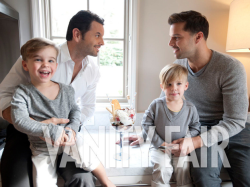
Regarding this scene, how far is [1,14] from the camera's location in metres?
1.38

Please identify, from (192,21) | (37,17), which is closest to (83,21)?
(37,17)

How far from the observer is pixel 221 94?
1.32m

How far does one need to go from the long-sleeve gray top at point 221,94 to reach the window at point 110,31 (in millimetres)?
587

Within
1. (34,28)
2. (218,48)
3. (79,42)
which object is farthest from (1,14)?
(218,48)

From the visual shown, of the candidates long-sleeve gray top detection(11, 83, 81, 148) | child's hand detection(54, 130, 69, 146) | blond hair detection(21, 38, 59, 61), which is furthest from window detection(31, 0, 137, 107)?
child's hand detection(54, 130, 69, 146)

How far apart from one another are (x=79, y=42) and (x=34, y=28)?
1.83 ft

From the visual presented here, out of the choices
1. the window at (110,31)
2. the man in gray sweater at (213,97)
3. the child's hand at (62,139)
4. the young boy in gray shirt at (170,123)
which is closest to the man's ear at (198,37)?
the man in gray sweater at (213,97)

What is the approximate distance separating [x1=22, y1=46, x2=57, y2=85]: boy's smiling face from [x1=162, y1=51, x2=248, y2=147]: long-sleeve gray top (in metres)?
0.93

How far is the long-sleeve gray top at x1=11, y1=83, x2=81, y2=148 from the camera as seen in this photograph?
0.97m

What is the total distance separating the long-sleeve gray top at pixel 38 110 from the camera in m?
0.97

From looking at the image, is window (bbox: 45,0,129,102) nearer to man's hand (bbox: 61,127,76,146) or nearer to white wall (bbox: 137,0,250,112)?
white wall (bbox: 137,0,250,112)

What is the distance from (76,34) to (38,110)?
0.53m

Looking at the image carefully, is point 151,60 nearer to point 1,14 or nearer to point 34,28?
point 34,28

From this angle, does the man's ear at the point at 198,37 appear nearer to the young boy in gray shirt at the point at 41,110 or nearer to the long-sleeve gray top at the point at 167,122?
the long-sleeve gray top at the point at 167,122
